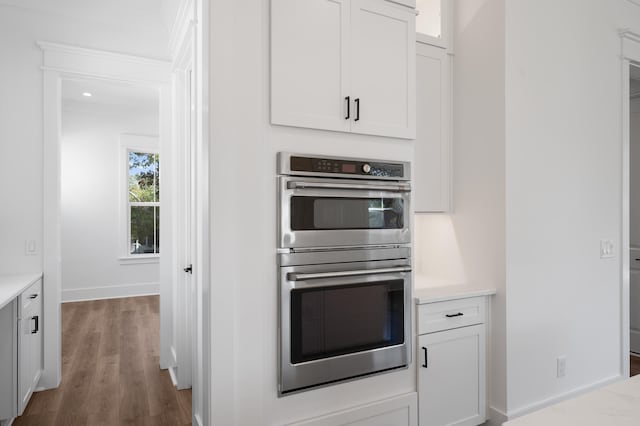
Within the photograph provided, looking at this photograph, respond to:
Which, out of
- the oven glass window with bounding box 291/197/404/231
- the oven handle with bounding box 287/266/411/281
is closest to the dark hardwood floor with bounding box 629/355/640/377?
the oven handle with bounding box 287/266/411/281

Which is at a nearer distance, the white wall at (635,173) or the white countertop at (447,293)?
the white countertop at (447,293)

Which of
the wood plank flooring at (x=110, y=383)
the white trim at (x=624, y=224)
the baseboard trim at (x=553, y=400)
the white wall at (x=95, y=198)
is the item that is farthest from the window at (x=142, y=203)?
the white trim at (x=624, y=224)

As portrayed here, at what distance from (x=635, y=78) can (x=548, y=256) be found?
2206 millimetres

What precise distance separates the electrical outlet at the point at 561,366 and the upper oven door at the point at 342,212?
1.40m

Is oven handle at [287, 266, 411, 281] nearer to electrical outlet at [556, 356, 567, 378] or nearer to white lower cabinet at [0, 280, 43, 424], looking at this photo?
electrical outlet at [556, 356, 567, 378]

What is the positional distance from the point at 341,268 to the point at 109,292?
5.39m

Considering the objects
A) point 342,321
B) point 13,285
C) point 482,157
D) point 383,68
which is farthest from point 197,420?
point 482,157

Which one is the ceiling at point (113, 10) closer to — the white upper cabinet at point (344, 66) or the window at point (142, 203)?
the white upper cabinet at point (344, 66)

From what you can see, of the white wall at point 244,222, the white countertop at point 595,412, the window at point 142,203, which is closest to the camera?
the white countertop at point 595,412

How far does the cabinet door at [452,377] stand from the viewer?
2.10 m

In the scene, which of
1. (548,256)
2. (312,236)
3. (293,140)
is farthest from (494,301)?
(293,140)

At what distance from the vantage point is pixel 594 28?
2.71 meters

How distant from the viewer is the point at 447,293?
86.0 inches

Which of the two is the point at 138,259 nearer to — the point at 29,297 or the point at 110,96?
the point at 110,96
